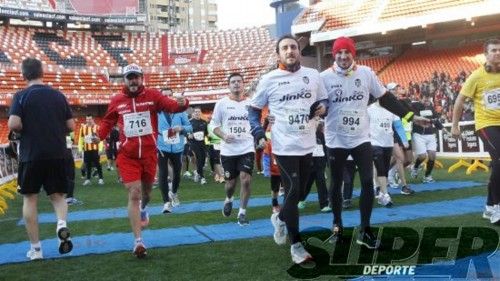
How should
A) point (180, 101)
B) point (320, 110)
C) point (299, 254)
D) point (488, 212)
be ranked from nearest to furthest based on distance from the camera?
point (299, 254) → point (320, 110) → point (180, 101) → point (488, 212)

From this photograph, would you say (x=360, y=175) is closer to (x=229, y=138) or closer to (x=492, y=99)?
(x=492, y=99)

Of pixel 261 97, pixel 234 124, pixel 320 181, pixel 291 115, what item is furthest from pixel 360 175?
pixel 320 181

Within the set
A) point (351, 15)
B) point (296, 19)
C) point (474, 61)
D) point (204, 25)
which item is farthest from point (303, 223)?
point (204, 25)

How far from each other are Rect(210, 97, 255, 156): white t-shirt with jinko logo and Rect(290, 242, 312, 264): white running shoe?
3.04 metres

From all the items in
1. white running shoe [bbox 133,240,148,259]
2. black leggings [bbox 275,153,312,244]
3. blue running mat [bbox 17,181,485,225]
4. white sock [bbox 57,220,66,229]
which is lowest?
blue running mat [bbox 17,181,485,225]

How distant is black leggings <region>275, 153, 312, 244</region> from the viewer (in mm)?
4832

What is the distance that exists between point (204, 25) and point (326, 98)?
392 feet

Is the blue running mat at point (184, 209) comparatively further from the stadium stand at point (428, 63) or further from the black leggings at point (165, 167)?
the stadium stand at point (428, 63)

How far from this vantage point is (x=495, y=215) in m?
6.18

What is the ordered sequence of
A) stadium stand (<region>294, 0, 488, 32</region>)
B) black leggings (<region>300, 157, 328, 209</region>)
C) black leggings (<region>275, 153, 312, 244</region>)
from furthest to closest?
stadium stand (<region>294, 0, 488, 32</region>) < black leggings (<region>300, 157, 328, 209</region>) < black leggings (<region>275, 153, 312, 244</region>)

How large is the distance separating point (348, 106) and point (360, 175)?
69cm

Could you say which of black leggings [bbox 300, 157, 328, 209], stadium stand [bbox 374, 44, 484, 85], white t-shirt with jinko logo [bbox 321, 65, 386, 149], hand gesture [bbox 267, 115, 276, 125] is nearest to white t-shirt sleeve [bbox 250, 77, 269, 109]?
hand gesture [bbox 267, 115, 276, 125]

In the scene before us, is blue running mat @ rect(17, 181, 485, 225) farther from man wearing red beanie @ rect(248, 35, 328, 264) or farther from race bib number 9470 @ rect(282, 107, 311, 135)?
race bib number 9470 @ rect(282, 107, 311, 135)

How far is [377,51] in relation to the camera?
1369 inches
